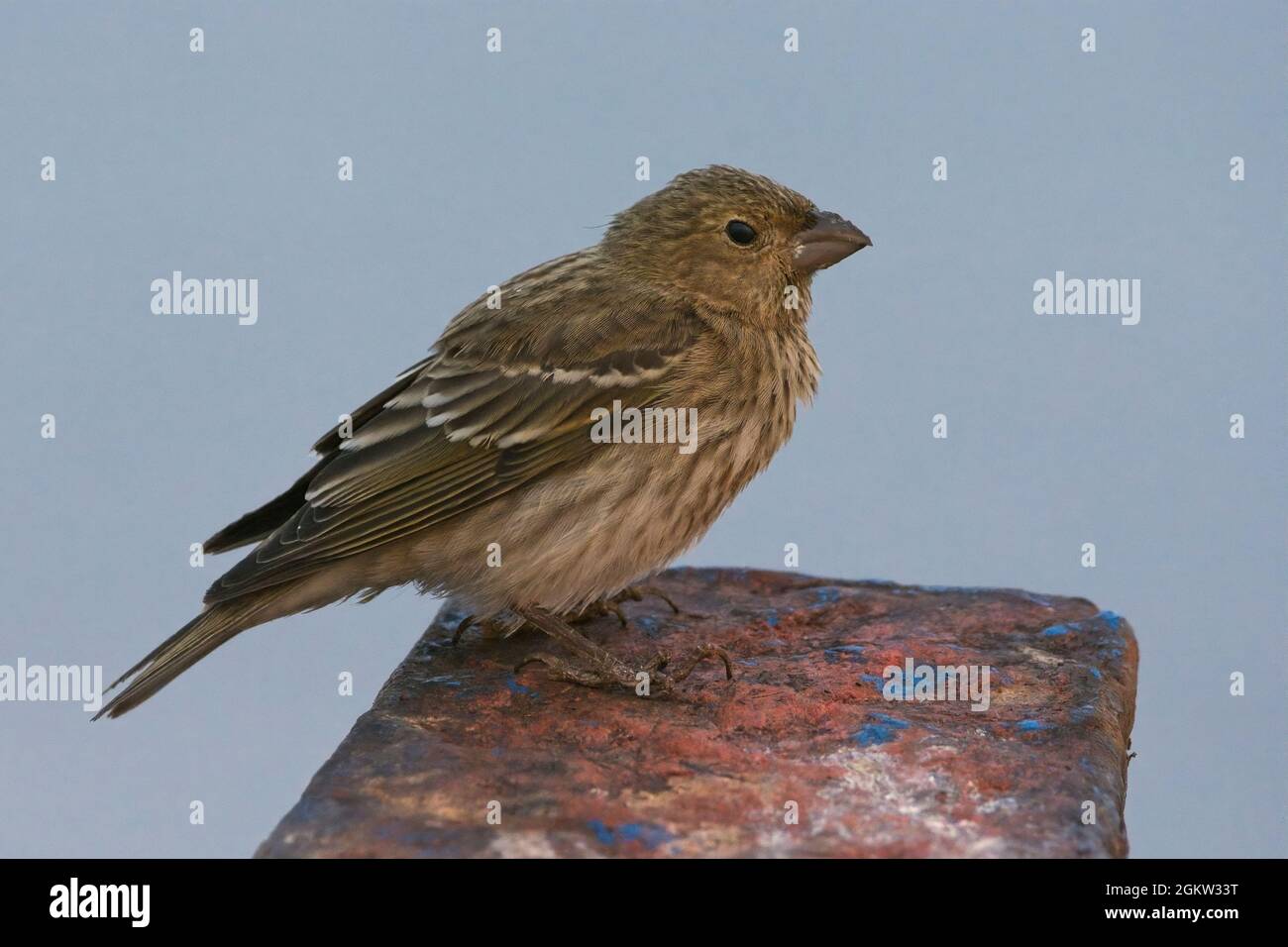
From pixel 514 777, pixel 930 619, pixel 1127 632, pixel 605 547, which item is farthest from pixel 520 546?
pixel 1127 632

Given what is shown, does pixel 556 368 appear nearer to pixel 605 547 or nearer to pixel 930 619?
pixel 605 547

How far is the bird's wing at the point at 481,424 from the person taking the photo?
4.42 meters

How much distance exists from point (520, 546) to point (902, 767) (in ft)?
4.25

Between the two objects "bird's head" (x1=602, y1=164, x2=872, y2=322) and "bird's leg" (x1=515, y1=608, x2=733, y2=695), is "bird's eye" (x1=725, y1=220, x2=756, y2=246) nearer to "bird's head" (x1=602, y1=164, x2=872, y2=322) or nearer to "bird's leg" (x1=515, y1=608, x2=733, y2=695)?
"bird's head" (x1=602, y1=164, x2=872, y2=322)

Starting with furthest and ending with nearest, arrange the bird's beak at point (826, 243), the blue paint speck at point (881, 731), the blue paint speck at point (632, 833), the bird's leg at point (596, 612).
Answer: the bird's leg at point (596, 612) → the bird's beak at point (826, 243) → the blue paint speck at point (881, 731) → the blue paint speck at point (632, 833)

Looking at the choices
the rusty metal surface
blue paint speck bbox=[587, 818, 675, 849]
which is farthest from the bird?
blue paint speck bbox=[587, 818, 675, 849]

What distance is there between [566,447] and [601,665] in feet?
2.18

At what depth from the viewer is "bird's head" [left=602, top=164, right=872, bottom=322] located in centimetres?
479

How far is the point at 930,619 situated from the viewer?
529 centimetres

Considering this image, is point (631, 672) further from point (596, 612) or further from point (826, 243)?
point (826, 243)

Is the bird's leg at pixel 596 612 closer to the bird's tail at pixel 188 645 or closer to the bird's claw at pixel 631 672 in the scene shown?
the bird's claw at pixel 631 672

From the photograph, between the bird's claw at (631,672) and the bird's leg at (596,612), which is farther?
the bird's leg at (596,612)

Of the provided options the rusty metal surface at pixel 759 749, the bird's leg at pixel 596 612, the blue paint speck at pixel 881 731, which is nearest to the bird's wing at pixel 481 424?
the rusty metal surface at pixel 759 749

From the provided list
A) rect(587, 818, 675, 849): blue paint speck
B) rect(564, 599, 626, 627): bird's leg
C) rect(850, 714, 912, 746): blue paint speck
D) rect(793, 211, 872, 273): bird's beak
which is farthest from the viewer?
rect(564, 599, 626, 627): bird's leg
